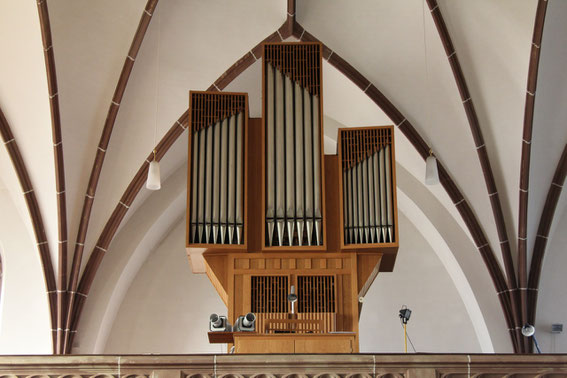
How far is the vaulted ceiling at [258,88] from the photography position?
13.2 metres

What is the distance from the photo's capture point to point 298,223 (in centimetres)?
1170

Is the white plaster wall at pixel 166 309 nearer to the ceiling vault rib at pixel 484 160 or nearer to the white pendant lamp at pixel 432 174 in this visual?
the white pendant lamp at pixel 432 174

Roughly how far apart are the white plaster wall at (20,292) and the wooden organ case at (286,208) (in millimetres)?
3583

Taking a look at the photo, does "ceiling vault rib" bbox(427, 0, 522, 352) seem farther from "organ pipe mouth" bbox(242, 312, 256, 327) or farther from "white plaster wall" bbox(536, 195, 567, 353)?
"organ pipe mouth" bbox(242, 312, 256, 327)

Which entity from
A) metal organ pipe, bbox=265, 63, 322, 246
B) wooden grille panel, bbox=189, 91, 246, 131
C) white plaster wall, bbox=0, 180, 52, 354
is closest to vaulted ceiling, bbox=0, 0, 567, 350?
white plaster wall, bbox=0, 180, 52, 354

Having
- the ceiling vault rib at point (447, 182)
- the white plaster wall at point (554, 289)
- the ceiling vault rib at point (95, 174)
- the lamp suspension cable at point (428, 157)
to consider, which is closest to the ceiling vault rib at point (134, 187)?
the ceiling vault rib at point (95, 174)

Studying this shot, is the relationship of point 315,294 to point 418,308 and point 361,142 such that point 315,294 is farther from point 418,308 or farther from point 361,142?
point 418,308

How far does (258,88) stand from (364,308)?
435cm

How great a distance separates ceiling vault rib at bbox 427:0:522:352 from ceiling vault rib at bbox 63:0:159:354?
467cm

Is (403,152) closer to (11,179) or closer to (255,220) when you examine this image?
(255,220)

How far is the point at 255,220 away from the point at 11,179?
4.84 m

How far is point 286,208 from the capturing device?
11.8 meters

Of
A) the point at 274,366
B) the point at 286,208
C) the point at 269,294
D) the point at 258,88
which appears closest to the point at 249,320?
the point at 274,366

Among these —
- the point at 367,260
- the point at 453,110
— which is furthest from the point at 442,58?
the point at 367,260
